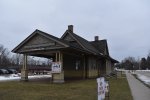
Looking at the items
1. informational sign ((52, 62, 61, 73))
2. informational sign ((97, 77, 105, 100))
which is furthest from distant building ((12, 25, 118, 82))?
informational sign ((97, 77, 105, 100))

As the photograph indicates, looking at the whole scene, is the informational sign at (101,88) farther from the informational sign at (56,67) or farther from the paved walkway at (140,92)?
the informational sign at (56,67)

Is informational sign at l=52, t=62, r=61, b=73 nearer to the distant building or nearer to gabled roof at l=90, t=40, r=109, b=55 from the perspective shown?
the distant building

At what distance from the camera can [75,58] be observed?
34.4 metres

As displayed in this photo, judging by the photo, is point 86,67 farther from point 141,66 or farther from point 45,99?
point 141,66

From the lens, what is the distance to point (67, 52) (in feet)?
91.8

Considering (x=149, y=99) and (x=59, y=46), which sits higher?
(x=59, y=46)

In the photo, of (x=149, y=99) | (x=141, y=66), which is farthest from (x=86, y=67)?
(x=141, y=66)

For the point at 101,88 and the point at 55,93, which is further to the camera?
the point at 55,93

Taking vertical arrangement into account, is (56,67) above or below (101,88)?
above

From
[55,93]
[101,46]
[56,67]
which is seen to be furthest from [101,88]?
[101,46]

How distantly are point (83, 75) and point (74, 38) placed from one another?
4.92m

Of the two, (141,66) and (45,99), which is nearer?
(45,99)

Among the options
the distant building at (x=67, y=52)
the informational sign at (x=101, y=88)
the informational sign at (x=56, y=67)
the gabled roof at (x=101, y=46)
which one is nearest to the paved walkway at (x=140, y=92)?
the informational sign at (x=101, y=88)

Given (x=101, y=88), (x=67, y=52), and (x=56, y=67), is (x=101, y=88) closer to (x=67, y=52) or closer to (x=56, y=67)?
(x=56, y=67)
